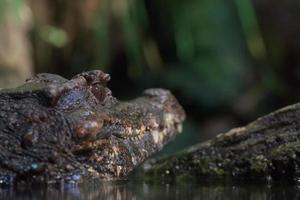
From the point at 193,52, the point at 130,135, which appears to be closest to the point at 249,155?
the point at 130,135

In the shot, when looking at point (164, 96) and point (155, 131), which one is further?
point (164, 96)

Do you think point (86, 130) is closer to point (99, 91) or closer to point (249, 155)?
point (99, 91)

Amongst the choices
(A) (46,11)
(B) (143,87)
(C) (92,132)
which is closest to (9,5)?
(A) (46,11)

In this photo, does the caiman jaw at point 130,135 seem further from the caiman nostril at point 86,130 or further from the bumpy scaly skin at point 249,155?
the bumpy scaly skin at point 249,155

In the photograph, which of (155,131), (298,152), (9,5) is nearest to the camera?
(298,152)

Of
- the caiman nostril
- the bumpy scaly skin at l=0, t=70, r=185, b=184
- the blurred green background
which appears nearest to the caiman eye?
the bumpy scaly skin at l=0, t=70, r=185, b=184

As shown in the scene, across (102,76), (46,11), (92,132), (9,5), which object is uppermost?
(46,11)

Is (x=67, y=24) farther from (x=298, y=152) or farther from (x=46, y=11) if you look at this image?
(x=298, y=152)

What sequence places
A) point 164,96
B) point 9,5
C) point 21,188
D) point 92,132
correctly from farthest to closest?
1. point 9,5
2. point 164,96
3. point 92,132
4. point 21,188

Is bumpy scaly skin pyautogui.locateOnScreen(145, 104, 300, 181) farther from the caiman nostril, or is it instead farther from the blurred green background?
the blurred green background
